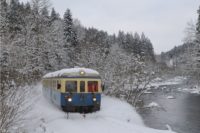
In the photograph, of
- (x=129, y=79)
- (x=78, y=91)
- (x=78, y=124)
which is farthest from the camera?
(x=129, y=79)

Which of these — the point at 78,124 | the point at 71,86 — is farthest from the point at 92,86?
the point at 78,124

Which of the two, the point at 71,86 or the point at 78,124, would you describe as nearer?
the point at 78,124

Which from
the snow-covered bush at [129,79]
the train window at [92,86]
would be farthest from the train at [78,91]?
the snow-covered bush at [129,79]

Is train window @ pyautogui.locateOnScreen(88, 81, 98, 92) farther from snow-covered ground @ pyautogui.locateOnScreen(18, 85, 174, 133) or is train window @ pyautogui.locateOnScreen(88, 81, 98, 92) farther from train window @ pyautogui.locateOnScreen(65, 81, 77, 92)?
snow-covered ground @ pyautogui.locateOnScreen(18, 85, 174, 133)

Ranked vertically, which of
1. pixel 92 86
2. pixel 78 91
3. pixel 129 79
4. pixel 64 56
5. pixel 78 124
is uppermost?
pixel 64 56

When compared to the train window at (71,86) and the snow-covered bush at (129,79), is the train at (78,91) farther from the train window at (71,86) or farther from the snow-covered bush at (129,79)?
the snow-covered bush at (129,79)

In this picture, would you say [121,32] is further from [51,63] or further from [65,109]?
[65,109]

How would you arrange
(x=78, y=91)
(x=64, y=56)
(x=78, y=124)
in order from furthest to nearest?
(x=64, y=56)
(x=78, y=91)
(x=78, y=124)

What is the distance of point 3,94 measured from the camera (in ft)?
27.5

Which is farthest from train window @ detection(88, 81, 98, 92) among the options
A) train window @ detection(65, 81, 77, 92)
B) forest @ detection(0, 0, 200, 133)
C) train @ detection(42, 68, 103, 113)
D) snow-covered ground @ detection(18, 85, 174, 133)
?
forest @ detection(0, 0, 200, 133)

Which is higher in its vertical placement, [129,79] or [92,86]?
[129,79]

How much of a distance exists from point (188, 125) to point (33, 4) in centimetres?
2309

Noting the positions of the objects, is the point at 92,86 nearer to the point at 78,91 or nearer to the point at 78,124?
the point at 78,91

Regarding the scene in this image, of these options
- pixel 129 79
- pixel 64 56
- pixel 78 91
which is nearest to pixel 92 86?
pixel 78 91
